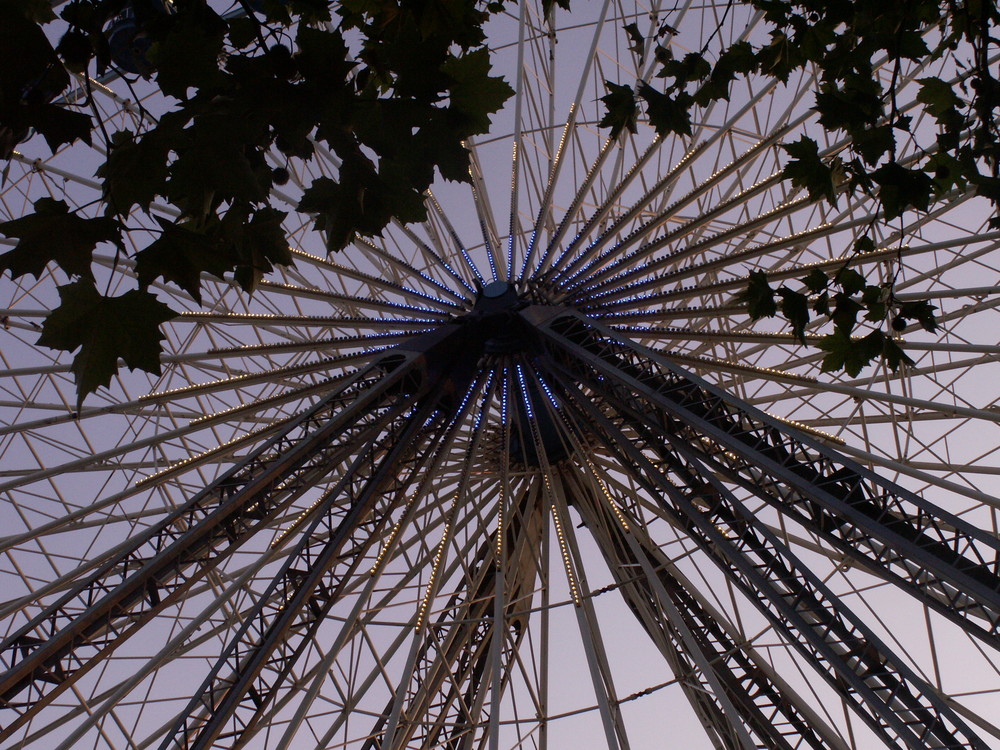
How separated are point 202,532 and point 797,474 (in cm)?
846

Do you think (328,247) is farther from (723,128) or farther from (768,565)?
(723,128)

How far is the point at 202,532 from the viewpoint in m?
14.8

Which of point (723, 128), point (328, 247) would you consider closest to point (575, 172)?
point (723, 128)

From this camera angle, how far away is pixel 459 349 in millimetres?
17734

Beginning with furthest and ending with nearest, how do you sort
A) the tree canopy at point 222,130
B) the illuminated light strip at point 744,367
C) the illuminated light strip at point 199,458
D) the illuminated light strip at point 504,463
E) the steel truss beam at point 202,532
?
the illuminated light strip at point 504,463, the illuminated light strip at point 199,458, the illuminated light strip at point 744,367, the steel truss beam at point 202,532, the tree canopy at point 222,130

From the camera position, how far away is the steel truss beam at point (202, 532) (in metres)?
13.5

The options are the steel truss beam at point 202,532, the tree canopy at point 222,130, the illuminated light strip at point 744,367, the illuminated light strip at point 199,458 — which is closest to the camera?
the tree canopy at point 222,130

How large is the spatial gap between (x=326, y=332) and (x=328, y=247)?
20362 mm

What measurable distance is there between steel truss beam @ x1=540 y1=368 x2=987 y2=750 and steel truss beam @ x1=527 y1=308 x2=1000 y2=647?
0.58m

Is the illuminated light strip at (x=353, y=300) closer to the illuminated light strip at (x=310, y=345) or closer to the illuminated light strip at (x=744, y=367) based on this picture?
the illuminated light strip at (x=310, y=345)

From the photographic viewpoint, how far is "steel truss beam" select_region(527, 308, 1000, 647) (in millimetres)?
10875

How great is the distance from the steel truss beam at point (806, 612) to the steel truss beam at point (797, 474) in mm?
578

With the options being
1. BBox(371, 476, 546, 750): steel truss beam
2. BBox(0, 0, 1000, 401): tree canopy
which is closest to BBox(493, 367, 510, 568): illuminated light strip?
BBox(371, 476, 546, 750): steel truss beam


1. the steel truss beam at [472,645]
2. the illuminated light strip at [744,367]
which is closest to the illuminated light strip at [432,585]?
the steel truss beam at [472,645]
